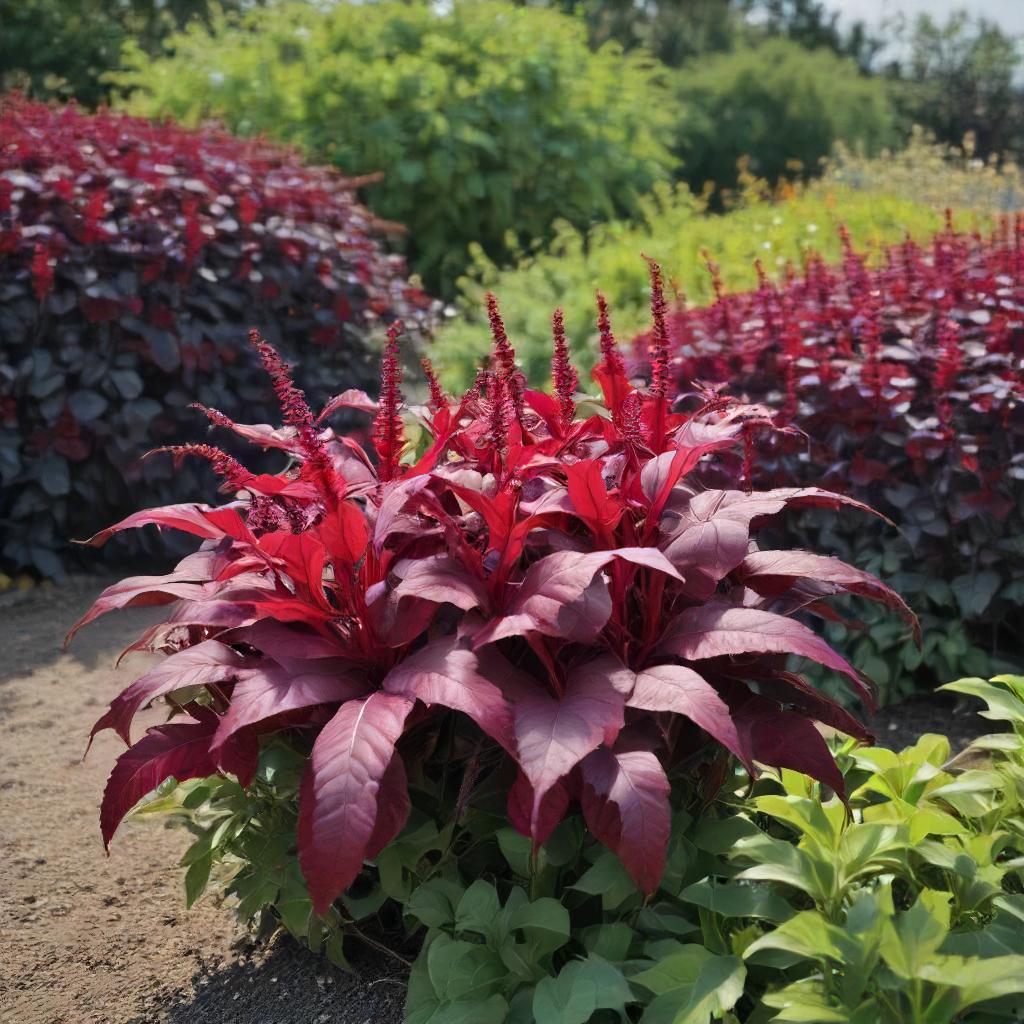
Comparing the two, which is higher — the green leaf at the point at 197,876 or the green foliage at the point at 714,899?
the green foliage at the point at 714,899

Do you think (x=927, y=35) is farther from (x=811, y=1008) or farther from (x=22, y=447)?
(x=811, y=1008)

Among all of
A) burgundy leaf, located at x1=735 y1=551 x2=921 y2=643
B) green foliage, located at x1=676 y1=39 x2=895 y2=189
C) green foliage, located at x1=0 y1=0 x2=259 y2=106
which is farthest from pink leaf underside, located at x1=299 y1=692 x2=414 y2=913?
green foliage, located at x1=676 y1=39 x2=895 y2=189

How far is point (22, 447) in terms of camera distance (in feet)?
14.1

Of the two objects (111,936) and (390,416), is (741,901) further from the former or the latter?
(111,936)

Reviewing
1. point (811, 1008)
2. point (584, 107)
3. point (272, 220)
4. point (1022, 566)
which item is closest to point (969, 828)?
point (811, 1008)

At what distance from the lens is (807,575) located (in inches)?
70.4

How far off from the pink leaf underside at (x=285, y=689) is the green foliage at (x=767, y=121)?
16939 millimetres

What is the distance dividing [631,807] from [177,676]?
2.28 feet

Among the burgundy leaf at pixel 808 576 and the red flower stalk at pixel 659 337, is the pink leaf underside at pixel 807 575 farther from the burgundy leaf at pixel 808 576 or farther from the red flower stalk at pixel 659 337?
the red flower stalk at pixel 659 337

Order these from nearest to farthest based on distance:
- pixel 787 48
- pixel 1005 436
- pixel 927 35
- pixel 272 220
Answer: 1. pixel 1005 436
2. pixel 272 220
3. pixel 787 48
4. pixel 927 35

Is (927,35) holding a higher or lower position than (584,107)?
higher

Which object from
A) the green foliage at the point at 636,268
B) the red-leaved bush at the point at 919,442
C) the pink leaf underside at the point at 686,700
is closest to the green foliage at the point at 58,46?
the green foliage at the point at 636,268

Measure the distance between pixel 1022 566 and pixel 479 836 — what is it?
1.92 meters

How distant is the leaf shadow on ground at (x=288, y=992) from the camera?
186 centimetres
